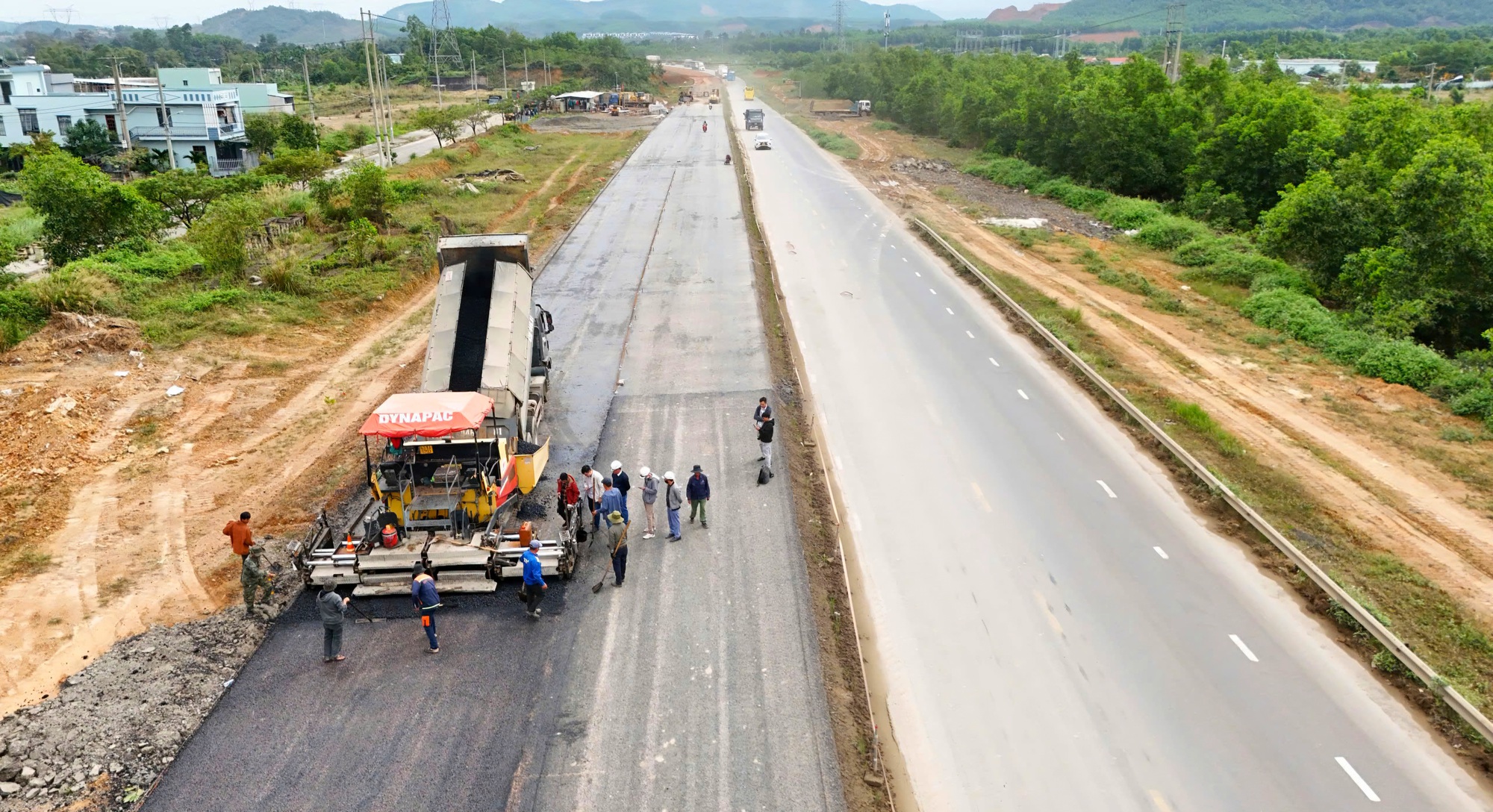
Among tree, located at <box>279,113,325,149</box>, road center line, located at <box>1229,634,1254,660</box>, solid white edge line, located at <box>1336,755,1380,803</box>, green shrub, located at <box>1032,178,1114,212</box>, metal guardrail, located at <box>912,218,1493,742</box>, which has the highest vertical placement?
tree, located at <box>279,113,325,149</box>

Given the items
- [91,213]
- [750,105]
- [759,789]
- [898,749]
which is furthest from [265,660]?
[750,105]

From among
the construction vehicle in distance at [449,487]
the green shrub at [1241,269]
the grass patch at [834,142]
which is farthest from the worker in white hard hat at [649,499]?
the grass patch at [834,142]

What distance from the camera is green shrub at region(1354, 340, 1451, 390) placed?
24750 mm

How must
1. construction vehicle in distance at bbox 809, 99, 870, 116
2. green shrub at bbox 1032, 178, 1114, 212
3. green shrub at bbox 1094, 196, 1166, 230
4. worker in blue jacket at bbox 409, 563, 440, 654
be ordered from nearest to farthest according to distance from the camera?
worker in blue jacket at bbox 409, 563, 440, 654 < green shrub at bbox 1094, 196, 1166, 230 < green shrub at bbox 1032, 178, 1114, 212 < construction vehicle in distance at bbox 809, 99, 870, 116

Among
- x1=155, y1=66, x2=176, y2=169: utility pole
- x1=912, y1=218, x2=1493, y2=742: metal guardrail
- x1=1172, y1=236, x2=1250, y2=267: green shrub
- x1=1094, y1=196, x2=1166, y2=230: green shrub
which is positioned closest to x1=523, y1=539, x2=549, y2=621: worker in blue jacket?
x1=912, y1=218, x2=1493, y2=742: metal guardrail

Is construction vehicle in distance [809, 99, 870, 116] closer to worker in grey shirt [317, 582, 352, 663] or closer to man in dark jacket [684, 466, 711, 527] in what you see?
man in dark jacket [684, 466, 711, 527]

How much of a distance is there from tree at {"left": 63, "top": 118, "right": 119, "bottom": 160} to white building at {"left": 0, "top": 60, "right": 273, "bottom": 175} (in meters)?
1.80

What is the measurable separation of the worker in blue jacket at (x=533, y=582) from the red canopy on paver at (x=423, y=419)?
7.95 feet

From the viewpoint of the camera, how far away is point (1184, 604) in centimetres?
1470

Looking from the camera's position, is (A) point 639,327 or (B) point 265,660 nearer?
(B) point 265,660

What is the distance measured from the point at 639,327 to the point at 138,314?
1496 centimetres

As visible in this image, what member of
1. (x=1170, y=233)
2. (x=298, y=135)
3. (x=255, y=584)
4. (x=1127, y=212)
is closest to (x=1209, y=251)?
(x=1170, y=233)

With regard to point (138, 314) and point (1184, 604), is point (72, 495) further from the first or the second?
point (1184, 604)

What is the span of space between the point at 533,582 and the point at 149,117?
84.1 meters
